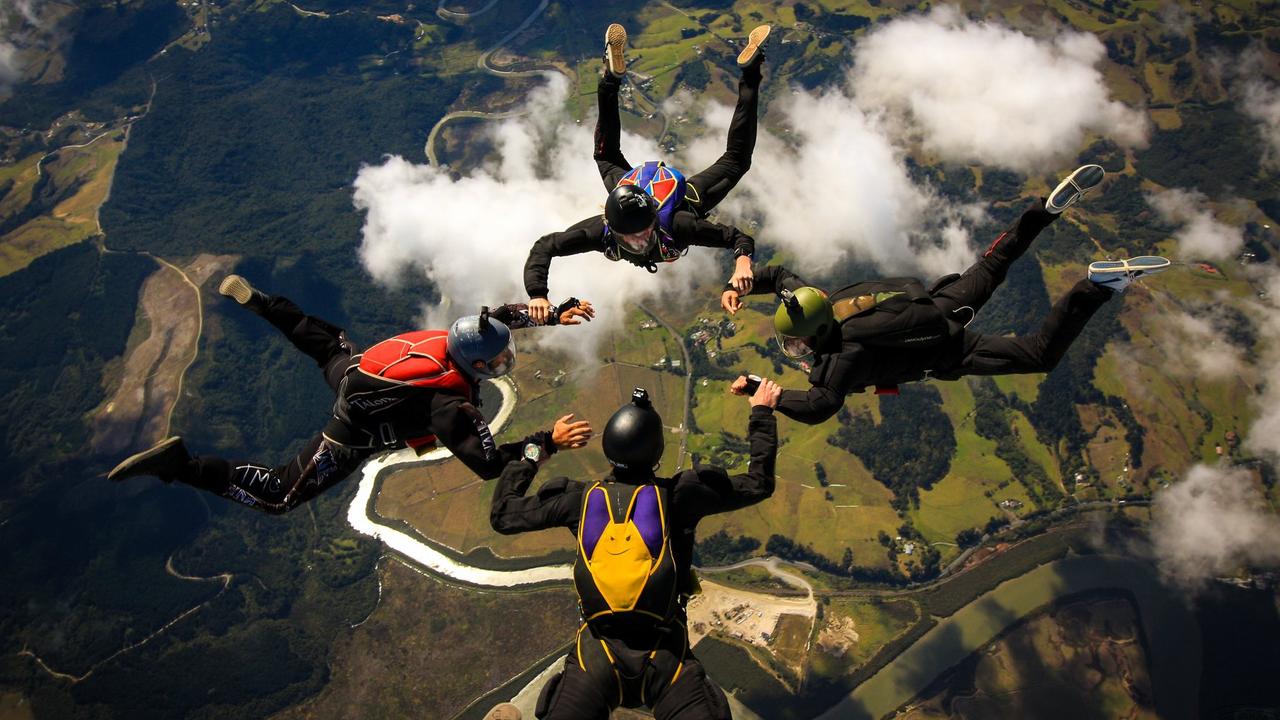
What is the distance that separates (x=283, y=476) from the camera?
12.7m

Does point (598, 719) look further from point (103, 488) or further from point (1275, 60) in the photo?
point (1275, 60)

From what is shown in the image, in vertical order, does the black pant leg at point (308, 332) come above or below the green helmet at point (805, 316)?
below

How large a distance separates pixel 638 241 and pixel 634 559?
652 centimetres

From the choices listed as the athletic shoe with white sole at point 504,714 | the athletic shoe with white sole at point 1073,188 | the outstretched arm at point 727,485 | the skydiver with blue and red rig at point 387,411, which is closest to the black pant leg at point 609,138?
the skydiver with blue and red rig at point 387,411

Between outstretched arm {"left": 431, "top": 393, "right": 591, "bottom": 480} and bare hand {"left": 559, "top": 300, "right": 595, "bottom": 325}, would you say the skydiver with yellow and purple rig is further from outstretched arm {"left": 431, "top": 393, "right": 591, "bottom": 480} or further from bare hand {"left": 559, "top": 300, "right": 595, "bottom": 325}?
outstretched arm {"left": 431, "top": 393, "right": 591, "bottom": 480}

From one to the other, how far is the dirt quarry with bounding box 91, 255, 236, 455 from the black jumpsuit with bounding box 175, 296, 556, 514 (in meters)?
138

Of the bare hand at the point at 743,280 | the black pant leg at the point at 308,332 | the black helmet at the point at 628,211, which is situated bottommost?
the black pant leg at the point at 308,332

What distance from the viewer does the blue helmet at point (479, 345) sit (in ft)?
36.3

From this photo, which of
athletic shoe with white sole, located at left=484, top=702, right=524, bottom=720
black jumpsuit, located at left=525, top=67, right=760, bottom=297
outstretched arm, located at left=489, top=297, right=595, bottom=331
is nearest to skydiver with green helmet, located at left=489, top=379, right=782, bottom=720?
outstretched arm, located at left=489, top=297, right=595, bottom=331

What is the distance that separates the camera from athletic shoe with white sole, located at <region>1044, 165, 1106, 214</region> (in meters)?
11.7

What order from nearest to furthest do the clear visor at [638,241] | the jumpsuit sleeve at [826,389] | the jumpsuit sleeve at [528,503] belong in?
the jumpsuit sleeve at [528,503]
the jumpsuit sleeve at [826,389]
the clear visor at [638,241]

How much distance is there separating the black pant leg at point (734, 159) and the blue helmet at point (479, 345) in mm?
5607

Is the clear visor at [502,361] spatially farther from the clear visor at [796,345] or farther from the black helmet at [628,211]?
the clear visor at [796,345]

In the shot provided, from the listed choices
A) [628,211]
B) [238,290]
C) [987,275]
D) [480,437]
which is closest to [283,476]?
[238,290]
